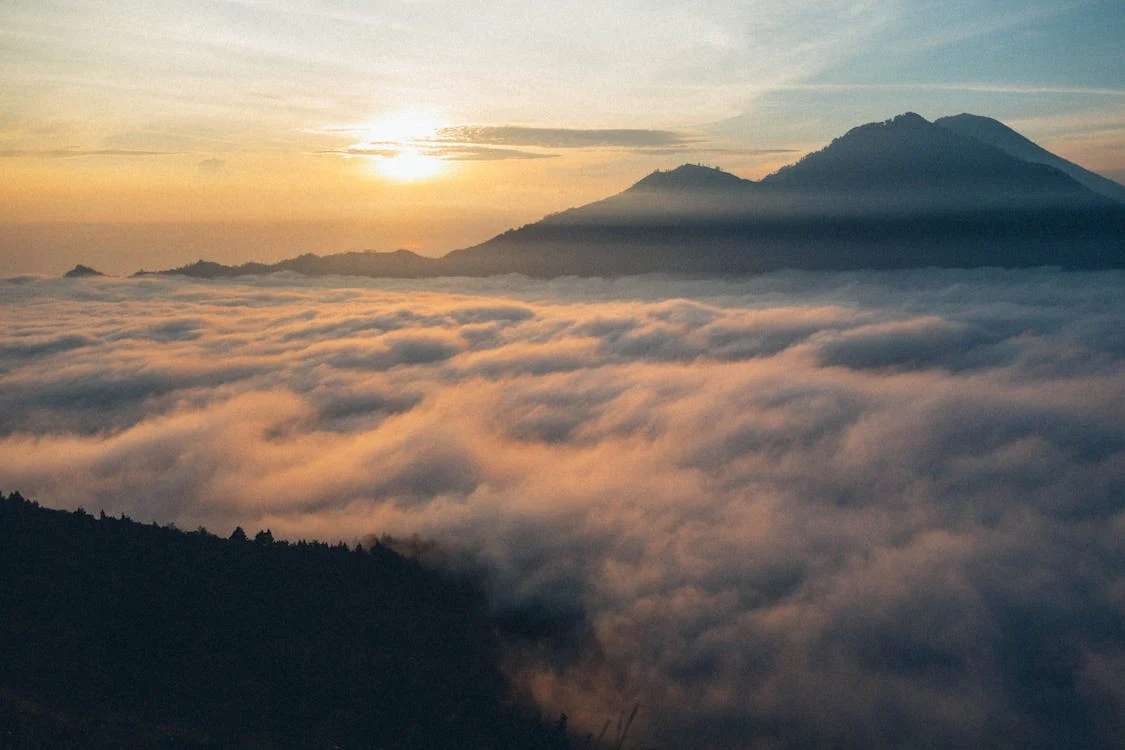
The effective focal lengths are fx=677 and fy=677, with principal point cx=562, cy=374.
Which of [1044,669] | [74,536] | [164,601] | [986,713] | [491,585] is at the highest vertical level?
[74,536]

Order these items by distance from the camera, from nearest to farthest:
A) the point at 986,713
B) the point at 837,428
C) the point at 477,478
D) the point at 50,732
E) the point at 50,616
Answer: the point at 50,732, the point at 50,616, the point at 986,713, the point at 477,478, the point at 837,428

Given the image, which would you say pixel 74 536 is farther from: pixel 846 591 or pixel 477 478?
pixel 846 591

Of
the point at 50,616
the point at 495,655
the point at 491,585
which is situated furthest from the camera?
the point at 491,585

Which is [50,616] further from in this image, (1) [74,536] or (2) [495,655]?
(2) [495,655]

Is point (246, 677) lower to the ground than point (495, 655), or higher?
higher

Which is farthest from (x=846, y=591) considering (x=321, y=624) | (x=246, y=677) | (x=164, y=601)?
(x=164, y=601)

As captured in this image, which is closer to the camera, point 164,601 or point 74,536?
point 164,601

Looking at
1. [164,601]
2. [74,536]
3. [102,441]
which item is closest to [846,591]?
[164,601]
